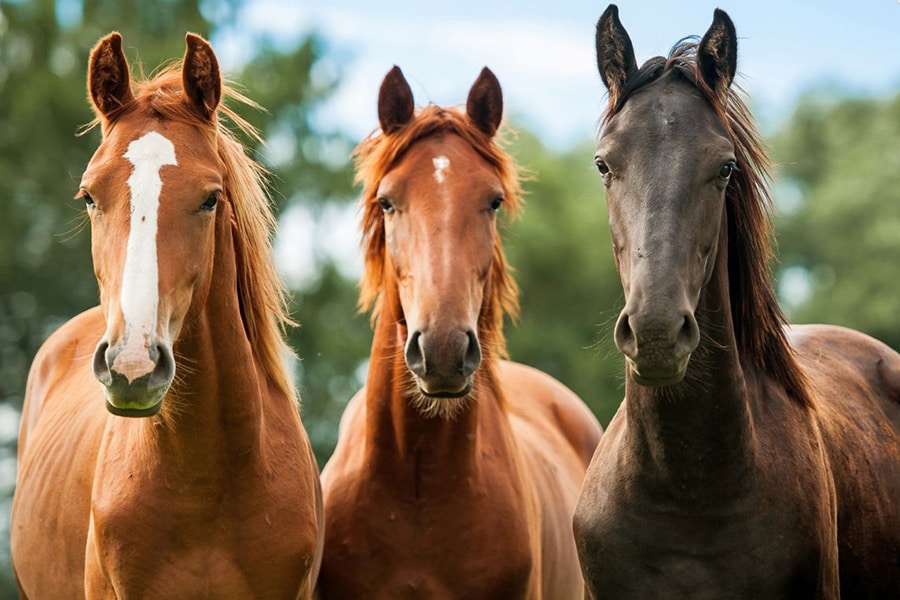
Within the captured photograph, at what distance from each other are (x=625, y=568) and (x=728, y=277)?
3.72ft

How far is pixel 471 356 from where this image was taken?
14.7 ft

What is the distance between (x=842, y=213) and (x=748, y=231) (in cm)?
3030

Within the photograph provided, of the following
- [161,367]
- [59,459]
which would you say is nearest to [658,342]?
[161,367]

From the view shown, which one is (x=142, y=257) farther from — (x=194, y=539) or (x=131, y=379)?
(x=194, y=539)

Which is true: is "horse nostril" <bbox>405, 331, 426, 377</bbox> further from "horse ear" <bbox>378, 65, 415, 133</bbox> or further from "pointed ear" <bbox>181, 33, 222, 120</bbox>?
"horse ear" <bbox>378, 65, 415, 133</bbox>

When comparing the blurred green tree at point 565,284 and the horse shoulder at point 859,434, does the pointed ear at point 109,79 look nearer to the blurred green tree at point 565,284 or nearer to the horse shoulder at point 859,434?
the horse shoulder at point 859,434

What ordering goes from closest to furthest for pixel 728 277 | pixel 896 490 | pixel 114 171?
pixel 114 171 → pixel 728 277 → pixel 896 490

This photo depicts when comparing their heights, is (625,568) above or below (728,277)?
below

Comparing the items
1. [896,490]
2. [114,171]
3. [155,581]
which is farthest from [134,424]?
[896,490]

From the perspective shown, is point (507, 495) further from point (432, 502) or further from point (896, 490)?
point (896, 490)

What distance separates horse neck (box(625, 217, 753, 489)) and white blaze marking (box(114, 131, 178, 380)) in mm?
1747

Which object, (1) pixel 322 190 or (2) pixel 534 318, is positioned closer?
(1) pixel 322 190

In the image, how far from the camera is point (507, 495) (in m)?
5.19

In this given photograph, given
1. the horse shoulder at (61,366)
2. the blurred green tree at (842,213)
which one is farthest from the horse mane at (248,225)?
the blurred green tree at (842,213)
